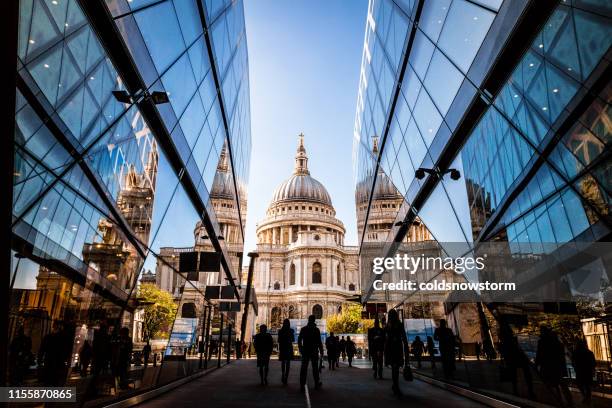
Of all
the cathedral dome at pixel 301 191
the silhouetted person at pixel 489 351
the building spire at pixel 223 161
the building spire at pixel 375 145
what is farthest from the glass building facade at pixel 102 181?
the cathedral dome at pixel 301 191

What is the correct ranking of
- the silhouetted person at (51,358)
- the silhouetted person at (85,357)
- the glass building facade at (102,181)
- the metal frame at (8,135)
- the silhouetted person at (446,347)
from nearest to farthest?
the metal frame at (8,135) → the glass building facade at (102,181) → the silhouetted person at (51,358) → the silhouetted person at (85,357) → the silhouetted person at (446,347)

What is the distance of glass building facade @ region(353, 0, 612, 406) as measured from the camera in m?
4.07

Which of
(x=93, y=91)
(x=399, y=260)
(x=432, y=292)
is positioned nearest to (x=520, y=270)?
(x=432, y=292)

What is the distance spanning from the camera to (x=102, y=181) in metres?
5.32

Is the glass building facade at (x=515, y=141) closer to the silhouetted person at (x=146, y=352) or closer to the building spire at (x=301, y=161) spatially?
the silhouetted person at (x=146, y=352)

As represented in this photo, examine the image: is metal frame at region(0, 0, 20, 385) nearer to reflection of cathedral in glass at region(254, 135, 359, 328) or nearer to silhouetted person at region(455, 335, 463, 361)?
silhouetted person at region(455, 335, 463, 361)

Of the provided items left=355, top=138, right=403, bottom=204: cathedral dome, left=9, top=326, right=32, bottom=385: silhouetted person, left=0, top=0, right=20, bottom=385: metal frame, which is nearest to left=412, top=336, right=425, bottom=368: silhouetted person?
left=355, top=138, right=403, bottom=204: cathedral dome

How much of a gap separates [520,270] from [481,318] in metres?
1.74

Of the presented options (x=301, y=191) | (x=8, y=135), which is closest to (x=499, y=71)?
(x=8, y=135)

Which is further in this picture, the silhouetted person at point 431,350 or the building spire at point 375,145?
the building spire at point 375,145

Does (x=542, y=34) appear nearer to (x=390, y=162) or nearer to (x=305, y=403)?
(x=305, y=403)

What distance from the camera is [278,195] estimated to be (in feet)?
410

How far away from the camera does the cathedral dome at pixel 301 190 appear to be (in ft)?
397

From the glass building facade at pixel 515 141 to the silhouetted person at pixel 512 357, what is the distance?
29 mm
